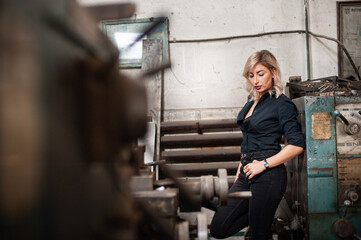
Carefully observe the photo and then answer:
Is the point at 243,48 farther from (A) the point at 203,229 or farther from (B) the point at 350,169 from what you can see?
(A) the point at 203,229

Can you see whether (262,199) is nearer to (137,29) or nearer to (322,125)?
(322,125)

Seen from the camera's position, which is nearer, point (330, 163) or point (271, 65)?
point (271, 65)

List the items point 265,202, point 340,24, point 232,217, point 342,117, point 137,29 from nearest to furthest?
point 265,202 < point 232,217 < point 342,117 < point 340,24 < point 137,29

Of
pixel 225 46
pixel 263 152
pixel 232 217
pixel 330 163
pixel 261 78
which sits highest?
pixel 225 46

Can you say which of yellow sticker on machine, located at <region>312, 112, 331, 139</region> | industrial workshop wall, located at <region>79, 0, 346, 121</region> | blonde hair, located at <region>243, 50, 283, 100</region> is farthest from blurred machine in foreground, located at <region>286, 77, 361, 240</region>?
industrial workshop wall, located at <region>79, 0, 346, 121</region>

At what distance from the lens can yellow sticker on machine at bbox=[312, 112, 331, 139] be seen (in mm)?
1728

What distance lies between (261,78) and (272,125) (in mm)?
274

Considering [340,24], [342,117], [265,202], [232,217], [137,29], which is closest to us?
[265,202]

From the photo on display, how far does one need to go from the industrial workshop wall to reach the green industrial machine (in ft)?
2.65

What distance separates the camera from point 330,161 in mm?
1721

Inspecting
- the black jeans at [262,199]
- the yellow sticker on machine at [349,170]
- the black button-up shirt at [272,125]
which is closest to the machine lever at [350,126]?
the yellow sticker on machine at [349,170]

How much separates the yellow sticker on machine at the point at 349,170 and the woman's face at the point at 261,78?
2.58 feet

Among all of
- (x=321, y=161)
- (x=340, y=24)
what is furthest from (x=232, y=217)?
(x=340, y=24)

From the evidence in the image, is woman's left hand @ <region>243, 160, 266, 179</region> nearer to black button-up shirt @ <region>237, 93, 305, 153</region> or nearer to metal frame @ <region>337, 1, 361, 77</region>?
black button-up shirt @ <region>237, 93, 305, 153</region>
